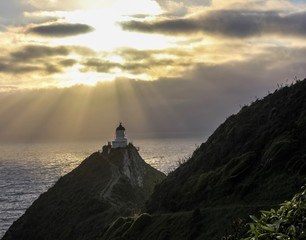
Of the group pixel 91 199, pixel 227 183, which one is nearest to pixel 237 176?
pixel 227 183

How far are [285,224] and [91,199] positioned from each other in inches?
3258

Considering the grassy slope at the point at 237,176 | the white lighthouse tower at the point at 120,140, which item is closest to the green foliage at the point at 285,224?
the grassy slope at the point at 237,176

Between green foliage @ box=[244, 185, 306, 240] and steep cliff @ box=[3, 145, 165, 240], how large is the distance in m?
62.1

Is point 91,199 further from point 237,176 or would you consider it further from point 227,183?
point 237,176

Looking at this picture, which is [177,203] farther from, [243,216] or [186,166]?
[243,216]

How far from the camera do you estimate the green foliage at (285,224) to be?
5.40 metres

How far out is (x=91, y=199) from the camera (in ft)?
282

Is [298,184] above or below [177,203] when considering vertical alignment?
above

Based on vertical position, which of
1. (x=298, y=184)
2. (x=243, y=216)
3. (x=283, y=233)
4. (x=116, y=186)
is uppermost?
(x=283, y=233)

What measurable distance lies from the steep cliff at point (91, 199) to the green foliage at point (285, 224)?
62057 mm

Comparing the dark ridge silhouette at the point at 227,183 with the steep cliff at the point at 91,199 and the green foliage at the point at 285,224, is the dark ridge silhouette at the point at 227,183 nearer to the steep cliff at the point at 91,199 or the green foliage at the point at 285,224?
the steep cliff at the point at 91,199

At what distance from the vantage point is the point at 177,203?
48.6 m

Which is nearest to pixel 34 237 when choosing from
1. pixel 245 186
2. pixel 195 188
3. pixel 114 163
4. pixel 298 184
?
pixel 114 163

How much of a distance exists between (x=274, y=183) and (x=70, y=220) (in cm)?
5452
